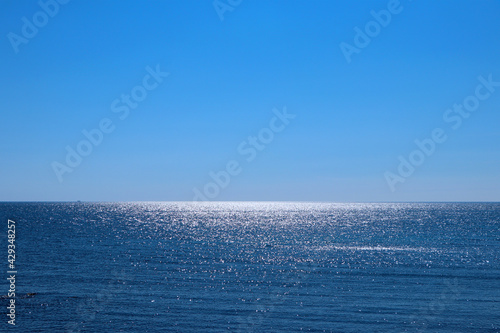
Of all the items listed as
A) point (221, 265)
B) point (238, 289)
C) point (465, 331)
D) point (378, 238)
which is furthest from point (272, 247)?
point (465, 331)

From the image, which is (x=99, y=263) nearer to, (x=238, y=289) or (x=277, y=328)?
(x=238, y=289)

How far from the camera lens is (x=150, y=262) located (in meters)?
68.3

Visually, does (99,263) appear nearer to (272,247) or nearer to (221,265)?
(221,265)

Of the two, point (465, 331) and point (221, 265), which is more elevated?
point (221, 265)

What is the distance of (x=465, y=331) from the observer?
1394 inches

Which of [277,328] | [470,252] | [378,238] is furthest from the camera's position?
[378,238]

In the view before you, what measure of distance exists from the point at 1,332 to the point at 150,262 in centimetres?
3445

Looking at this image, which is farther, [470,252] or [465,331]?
[470,252]

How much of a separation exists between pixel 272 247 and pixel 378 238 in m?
34.3

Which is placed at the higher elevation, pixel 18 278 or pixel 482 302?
pixel 18 278

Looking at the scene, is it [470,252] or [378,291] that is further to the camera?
[470,252]

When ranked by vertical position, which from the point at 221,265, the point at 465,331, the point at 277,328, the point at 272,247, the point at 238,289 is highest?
the point at 272,247

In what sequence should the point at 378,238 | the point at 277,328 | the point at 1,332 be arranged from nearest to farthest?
the point at 1,332, the point at 277,328, the point at 378,238

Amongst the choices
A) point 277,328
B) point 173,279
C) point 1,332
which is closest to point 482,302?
point 277,328
